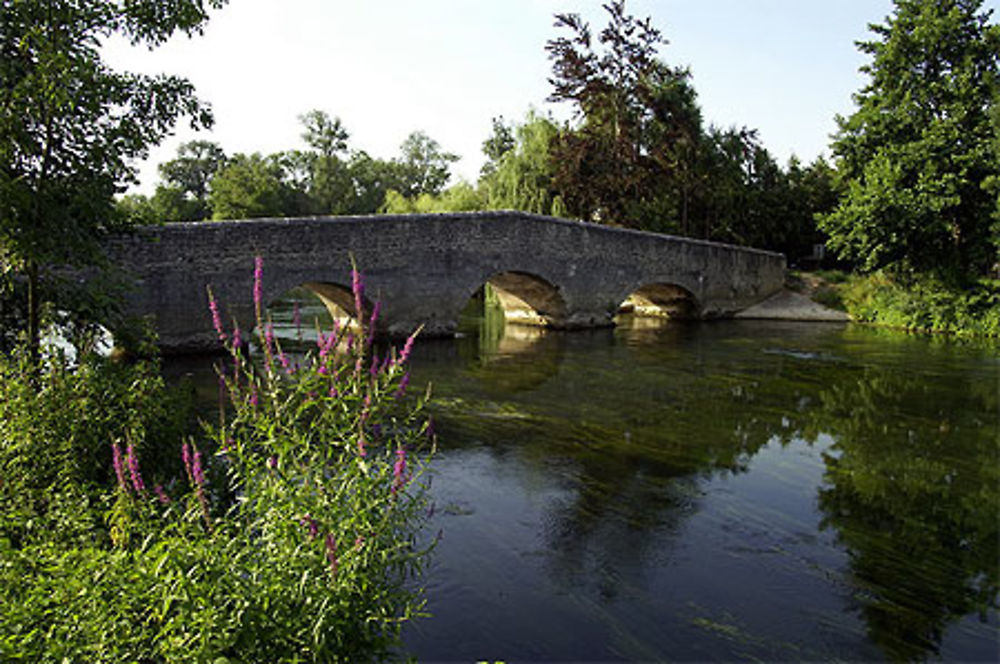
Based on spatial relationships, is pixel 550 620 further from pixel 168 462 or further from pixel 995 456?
pixel 995 456

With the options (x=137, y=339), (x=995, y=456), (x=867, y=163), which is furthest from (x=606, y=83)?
(x=137, y=339)

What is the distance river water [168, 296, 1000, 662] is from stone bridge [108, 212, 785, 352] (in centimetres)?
382

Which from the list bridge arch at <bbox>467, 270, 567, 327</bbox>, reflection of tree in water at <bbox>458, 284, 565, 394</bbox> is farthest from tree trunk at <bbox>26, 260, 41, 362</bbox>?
bridge arch at <bbox>467, 270, 567, 327</bbox>

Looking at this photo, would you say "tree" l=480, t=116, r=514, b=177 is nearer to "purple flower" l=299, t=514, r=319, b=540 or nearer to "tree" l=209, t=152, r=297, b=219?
"tree" l=209, t=152, r=297, b=219

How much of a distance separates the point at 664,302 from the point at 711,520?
22.4 m

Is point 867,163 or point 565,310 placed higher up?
point 867,163

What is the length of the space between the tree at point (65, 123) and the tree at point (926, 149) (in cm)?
2264

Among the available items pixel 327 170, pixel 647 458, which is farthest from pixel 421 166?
pixel 647 458

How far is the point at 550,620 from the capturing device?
4.72 m

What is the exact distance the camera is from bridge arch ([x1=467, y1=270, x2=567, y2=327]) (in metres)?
21.1

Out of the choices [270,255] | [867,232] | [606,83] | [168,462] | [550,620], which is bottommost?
[550,620]

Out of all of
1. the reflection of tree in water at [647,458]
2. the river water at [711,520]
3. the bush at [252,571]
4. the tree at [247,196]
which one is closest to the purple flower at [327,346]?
the bush at [252,571]

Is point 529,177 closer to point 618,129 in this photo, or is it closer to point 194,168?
point 618,129

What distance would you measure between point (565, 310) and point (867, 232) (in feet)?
34.7
